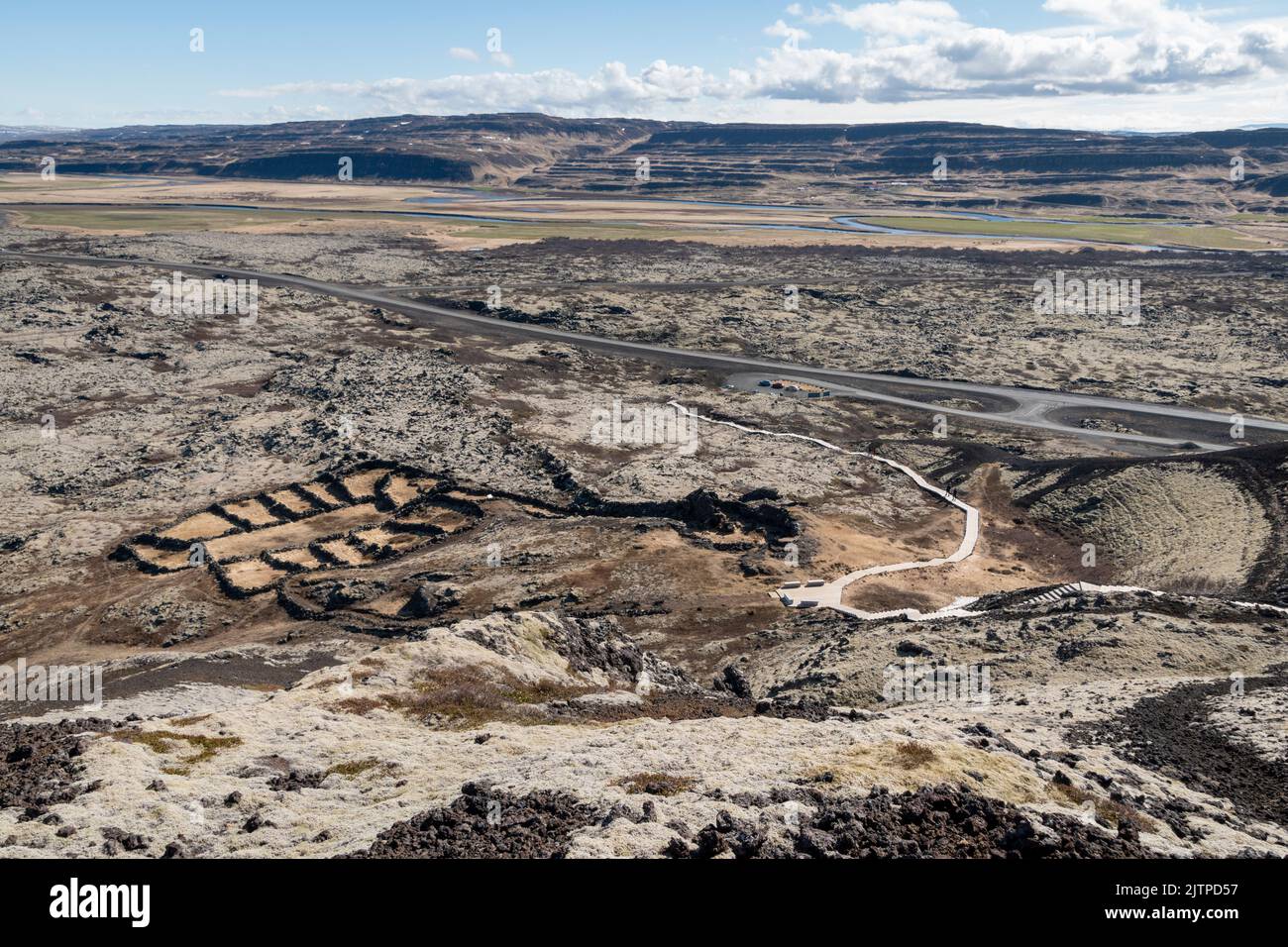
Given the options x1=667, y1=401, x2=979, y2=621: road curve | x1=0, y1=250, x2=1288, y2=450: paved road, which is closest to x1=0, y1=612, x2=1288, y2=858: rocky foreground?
x1=667, y1=401, x2=979, y2=621: road curve

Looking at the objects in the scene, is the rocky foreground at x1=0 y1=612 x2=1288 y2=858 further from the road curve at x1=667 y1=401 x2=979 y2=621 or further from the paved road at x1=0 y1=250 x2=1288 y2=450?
the paved road at x1=0 y1=250 x2=1288 y2=450

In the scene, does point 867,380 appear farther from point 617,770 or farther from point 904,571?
point 617,770

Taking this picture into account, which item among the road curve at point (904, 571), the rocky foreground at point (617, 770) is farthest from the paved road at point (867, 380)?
the rocky foreground at point (617, 770)

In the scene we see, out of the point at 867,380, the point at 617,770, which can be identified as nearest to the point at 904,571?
the point at 617,770

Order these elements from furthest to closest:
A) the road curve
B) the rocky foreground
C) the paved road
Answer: the paved road, the road curve, the rocky foreground

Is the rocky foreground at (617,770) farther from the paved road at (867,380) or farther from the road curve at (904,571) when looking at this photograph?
the paved road at (867,380)

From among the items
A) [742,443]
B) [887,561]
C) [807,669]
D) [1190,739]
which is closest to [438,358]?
[742,443]

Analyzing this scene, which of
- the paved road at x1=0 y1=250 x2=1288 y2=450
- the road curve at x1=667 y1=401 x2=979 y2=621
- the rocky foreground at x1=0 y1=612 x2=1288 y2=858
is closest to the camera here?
the rocky foreground at x1=0 y1=612 x2=1288 y2=858
